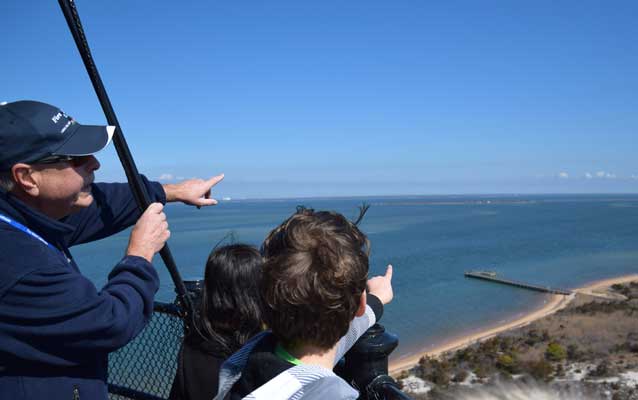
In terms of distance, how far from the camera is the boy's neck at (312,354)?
184cm

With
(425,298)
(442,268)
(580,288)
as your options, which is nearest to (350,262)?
(425,298)

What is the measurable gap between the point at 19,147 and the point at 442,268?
59411 mm

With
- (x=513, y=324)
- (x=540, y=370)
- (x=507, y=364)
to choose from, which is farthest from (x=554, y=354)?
(x=513, y=324)

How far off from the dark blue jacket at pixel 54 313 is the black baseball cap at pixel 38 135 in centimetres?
18

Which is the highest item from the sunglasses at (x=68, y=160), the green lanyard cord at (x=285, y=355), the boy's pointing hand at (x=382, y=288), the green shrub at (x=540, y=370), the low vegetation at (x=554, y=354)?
the sunglasses at (x=68, y=160)

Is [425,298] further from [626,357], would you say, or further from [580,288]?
[626,357]

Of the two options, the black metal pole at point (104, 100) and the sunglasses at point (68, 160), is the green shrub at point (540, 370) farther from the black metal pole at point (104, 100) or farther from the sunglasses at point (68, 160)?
the sunglasses at point (68, 160)

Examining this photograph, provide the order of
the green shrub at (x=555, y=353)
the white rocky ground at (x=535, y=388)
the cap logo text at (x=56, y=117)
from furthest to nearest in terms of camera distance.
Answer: the green shrub at (x=555, y=353), the white rocky ground at (x=535, y=388), the cap logo text at (x=56, y=117)

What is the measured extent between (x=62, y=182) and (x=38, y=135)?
213 millimetres

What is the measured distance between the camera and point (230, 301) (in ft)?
8.66

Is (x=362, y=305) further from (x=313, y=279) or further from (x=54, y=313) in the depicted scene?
(x=54, y=313)

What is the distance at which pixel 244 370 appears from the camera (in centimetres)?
181

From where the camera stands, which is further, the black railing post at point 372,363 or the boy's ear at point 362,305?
the black railing post at point 372,363

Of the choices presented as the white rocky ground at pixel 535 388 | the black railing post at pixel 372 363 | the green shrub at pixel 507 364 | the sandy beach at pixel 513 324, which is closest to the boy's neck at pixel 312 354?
the black railing post at pixel 372 363
